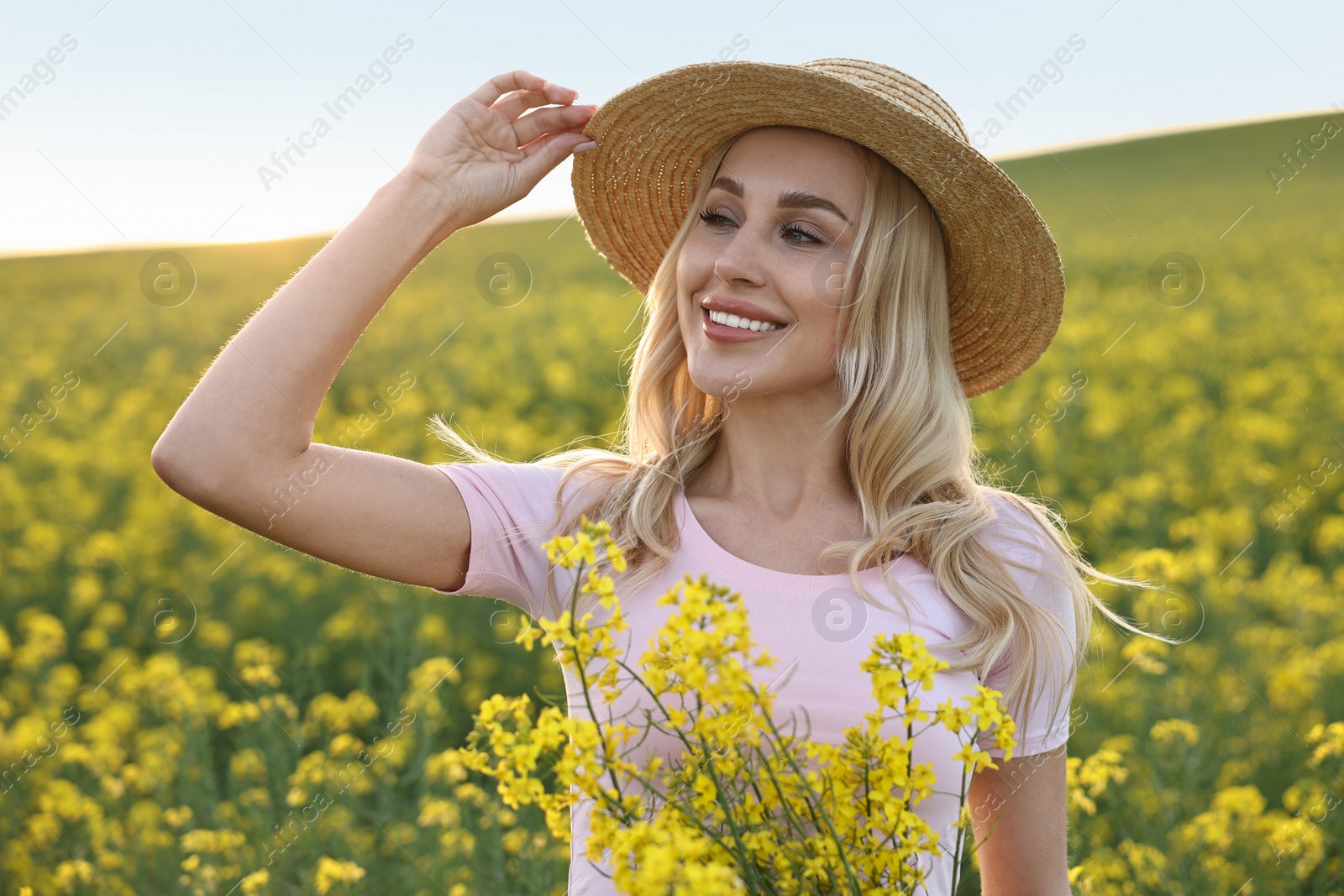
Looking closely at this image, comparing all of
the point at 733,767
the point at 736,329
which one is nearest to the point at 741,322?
the point at 736,329

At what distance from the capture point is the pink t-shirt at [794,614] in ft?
4.61

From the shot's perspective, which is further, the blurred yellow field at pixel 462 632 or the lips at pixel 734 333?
the blurred yellow field at pixel 462 632

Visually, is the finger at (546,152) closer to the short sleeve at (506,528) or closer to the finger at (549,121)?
the finger at (549,121)

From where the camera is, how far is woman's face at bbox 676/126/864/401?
1.57m

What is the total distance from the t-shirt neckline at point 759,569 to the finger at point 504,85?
68 cm

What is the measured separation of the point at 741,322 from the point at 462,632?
292 cm

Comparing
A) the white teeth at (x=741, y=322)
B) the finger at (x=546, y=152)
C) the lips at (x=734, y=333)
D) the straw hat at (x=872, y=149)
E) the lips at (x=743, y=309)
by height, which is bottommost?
the lips at (x=734, y=333)

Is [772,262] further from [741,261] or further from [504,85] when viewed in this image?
[504,85]

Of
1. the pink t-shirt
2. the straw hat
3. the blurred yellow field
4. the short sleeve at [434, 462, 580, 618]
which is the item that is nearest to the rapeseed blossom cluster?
the pink t-shirt

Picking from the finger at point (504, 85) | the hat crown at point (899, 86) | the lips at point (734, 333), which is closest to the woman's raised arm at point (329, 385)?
the finger at point (504, 85)

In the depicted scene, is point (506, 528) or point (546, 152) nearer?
point (506, 528)

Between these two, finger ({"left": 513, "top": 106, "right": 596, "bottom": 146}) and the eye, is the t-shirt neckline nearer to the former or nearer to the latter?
the eye

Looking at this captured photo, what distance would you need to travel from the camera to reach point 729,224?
1701 millimetres

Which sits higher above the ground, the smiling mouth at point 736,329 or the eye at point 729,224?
the eye at point 729,224
